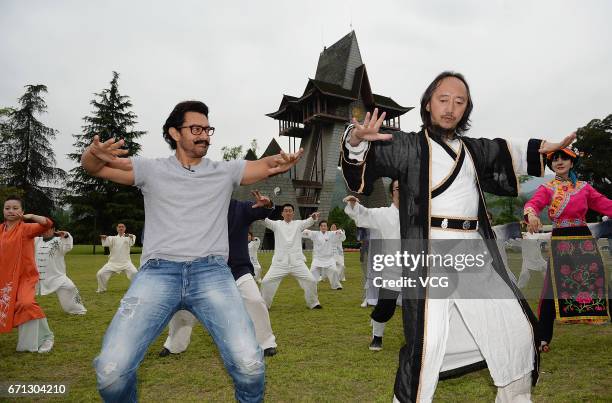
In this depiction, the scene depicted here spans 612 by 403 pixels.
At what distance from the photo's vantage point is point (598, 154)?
43250mm

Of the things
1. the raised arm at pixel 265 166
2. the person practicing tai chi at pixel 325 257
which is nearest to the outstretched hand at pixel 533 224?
the raised arm at pixel 265 166

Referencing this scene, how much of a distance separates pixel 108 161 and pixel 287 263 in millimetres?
6119

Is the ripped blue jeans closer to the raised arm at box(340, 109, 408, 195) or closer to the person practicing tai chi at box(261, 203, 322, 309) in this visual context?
the raised arm at box(340, 109, 408, 195)

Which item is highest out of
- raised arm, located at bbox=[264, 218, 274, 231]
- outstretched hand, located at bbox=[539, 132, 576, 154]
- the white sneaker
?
outstretched hand, located at bbox=[539, 132, 576, 154]

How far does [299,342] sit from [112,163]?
13.8 feet

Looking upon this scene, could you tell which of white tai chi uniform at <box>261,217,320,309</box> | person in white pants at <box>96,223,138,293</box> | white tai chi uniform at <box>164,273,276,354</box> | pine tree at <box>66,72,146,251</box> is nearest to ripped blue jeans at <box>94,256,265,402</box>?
white tai chi uniform at <box>164,273,276,354</box>

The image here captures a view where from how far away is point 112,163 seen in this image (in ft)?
9.86

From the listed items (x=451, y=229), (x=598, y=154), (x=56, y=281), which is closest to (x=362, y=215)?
(x=451, y=229)

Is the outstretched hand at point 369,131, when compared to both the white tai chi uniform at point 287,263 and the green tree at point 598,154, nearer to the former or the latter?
the white tai chi uniform at point 287,263

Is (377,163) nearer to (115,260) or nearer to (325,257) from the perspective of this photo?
(325,257)

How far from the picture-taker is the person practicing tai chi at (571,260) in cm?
524

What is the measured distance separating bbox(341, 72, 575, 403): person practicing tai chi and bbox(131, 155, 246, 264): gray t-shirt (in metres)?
0.97

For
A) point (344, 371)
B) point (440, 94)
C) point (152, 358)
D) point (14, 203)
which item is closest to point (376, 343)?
point (344, 371)

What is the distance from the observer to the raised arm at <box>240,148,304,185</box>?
341cm
